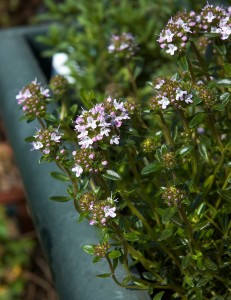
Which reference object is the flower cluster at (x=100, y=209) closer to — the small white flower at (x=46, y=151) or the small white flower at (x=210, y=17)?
the small white flower at (x=46, y=151)

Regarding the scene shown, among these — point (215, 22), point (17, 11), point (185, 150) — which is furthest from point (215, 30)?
point (17, 11)

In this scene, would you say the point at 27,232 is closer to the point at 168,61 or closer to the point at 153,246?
the point at 168,61

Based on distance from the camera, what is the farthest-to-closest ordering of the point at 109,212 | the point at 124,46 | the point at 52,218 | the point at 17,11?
the point at 17,11 < the point at 124,46 < the point at 52,218 < the point at 109,212

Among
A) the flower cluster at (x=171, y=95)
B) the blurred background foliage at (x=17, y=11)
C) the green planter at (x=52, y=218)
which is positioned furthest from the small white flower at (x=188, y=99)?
the blurred background foliage at (x=17, y=11)

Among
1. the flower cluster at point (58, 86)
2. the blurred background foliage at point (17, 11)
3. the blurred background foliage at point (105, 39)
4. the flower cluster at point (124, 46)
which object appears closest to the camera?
the flower cluster at point (58, 86)

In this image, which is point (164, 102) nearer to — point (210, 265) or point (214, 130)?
point (214, 130)

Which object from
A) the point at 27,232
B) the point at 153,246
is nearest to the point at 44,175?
the point at 153,246
